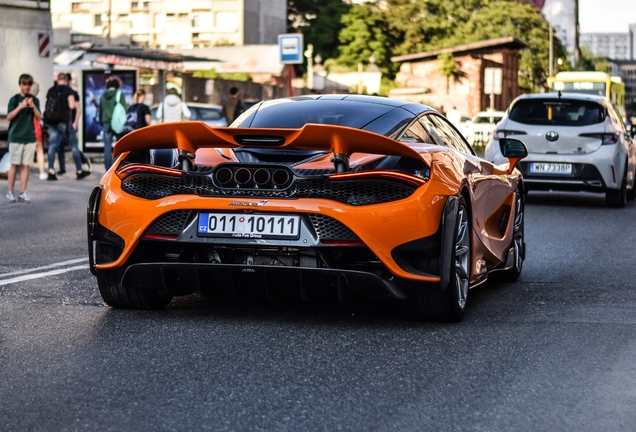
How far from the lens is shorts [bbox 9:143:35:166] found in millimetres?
16656

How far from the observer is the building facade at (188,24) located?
99.0m

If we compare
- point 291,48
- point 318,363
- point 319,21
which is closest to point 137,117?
point 291,48

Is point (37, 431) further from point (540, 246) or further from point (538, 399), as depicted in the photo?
point (540, 246)

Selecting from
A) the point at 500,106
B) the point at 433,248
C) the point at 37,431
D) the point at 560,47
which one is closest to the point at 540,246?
the point at 433,248

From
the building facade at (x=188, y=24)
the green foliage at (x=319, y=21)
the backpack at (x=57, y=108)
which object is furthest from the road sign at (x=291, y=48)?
the green foliage at (x=319, y=21)

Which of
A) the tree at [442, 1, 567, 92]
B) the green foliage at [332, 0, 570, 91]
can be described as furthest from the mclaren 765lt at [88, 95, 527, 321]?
the green foliage at [332, 0, 570, 91]

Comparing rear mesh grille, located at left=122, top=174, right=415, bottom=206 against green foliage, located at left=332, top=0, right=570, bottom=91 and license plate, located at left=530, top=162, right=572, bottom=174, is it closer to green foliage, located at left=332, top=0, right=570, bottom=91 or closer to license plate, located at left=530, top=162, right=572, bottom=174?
license plate, located at left=530, top=162, right=572, bottom=174

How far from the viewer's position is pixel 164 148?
6500 mm

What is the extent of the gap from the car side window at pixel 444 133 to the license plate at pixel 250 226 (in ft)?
4.75

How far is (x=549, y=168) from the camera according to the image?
16391mm

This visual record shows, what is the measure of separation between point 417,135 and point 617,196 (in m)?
10.2

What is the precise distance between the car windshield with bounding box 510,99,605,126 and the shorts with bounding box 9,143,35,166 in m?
6.46

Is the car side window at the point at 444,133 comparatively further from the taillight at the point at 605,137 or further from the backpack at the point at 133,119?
the backpack at the point at 133,119

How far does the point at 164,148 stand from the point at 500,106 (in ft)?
248
